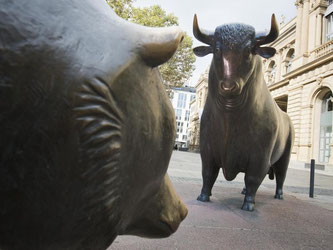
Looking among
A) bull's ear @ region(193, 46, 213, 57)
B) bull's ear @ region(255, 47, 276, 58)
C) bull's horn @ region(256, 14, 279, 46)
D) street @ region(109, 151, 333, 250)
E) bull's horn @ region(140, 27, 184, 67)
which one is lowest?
street @ region(109, 151, 333, 250)

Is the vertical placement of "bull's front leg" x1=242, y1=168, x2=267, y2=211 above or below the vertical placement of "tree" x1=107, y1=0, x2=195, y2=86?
below

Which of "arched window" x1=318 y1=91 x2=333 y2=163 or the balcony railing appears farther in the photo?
the balcony railing

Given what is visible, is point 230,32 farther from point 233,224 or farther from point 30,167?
point 30,167

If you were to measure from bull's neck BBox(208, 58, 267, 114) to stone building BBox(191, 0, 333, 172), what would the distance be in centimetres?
1566

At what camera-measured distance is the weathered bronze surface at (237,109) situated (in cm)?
237

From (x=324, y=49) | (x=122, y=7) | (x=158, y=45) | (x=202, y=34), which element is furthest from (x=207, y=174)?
(x=324, y=49)

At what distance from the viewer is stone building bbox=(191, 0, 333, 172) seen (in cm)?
1789

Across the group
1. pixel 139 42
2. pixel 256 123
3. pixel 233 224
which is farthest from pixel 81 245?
pixel 256 123

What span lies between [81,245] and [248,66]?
2.20 m

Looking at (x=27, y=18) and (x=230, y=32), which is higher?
(x=230, y=32)

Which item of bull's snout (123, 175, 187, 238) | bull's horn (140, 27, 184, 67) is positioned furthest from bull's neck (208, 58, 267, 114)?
bull's horn (140, 27, 184, 67)

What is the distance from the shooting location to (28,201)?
0.55 metres

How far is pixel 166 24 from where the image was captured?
17953 millimetres

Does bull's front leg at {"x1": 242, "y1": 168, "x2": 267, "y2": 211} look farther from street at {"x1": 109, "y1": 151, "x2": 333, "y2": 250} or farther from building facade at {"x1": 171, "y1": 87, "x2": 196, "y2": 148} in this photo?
building facade at {"x1": 171, "y1": 87, "x2": 196, "y2": 148}
